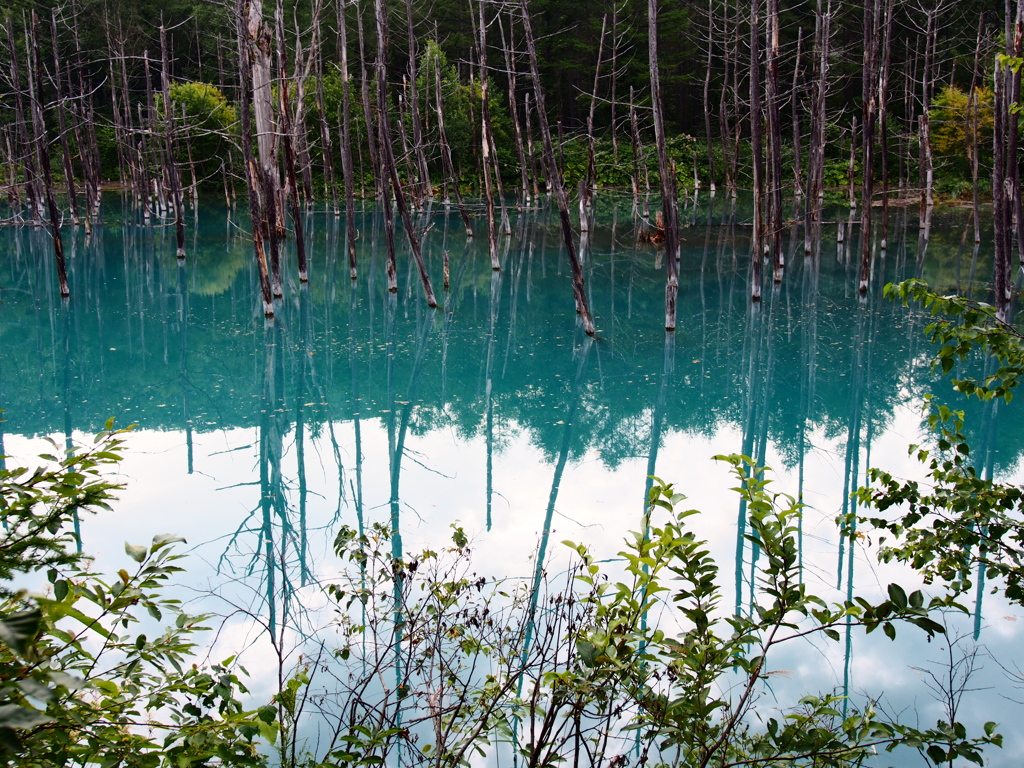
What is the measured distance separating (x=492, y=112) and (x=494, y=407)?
30.2 metres

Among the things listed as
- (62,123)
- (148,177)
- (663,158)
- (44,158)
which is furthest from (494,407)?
(148,177)

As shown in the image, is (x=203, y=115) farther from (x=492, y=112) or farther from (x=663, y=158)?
(x=663, y=158)

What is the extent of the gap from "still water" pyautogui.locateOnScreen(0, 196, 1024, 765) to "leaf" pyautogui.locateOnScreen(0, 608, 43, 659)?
8.30ft

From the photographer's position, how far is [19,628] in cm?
106

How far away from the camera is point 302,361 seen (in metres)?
12.3

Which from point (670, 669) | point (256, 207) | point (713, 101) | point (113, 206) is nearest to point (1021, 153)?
point (713, 101)

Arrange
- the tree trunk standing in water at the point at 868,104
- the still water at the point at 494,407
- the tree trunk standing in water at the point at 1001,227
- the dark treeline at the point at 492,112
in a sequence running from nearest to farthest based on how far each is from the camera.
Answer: the still water at the point at 494,407
the tree trunk standing in water at the point at 1001,227
the tree trunk standing in water at the point at 868,104
the dark treeline at the point at 492,112

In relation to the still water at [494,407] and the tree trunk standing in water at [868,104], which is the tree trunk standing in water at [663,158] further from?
the tree trunk standing in water at [868,104]

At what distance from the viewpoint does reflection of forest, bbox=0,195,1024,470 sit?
9633 millimetres

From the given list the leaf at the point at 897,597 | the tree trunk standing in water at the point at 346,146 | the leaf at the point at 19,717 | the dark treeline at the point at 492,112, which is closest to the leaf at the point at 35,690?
the leaf at the point at 19,717

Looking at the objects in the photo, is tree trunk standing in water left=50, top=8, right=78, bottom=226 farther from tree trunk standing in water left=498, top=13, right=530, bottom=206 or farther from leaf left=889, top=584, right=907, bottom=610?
leaf left=889, top=584, right=907, bottom=610

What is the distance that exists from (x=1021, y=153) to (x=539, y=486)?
→ 96.7ft

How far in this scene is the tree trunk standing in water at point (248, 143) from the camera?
13695mm

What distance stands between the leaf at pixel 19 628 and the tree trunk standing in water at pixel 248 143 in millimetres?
13940
